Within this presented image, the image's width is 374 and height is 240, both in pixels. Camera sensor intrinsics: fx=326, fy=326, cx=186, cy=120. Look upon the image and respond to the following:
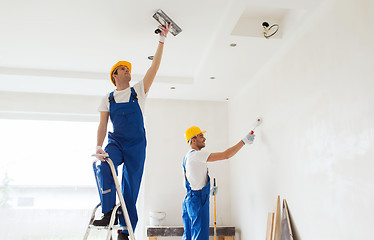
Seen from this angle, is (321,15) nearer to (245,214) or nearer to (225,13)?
(225,13)

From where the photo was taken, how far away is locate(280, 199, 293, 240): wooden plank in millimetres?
3208

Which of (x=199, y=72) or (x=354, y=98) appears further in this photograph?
(x=199, y=72)

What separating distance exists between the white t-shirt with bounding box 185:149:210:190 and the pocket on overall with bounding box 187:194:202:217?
0.38ft

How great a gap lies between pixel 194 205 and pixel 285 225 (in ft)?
3.24

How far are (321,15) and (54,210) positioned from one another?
4.73 metres

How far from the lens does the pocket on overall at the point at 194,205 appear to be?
11.9ft

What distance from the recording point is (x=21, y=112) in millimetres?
5316

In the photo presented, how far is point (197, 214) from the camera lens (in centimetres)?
361

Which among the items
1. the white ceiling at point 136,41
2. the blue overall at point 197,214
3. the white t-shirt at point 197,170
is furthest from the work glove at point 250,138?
the white ceiling at point 136,41

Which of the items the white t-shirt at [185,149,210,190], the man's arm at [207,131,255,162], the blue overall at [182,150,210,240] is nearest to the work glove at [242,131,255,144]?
the man's arm at [207,131,255,162]

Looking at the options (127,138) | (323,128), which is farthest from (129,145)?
(323,128)

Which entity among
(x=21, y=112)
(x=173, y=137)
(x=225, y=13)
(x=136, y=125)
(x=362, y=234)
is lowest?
(x=362, y=234)

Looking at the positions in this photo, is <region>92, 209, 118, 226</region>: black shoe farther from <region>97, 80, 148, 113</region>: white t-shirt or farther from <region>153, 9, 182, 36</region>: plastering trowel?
<region>153, 9, 182, 36</region>: plastering trowel

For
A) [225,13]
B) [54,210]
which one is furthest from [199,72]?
[54,210]
